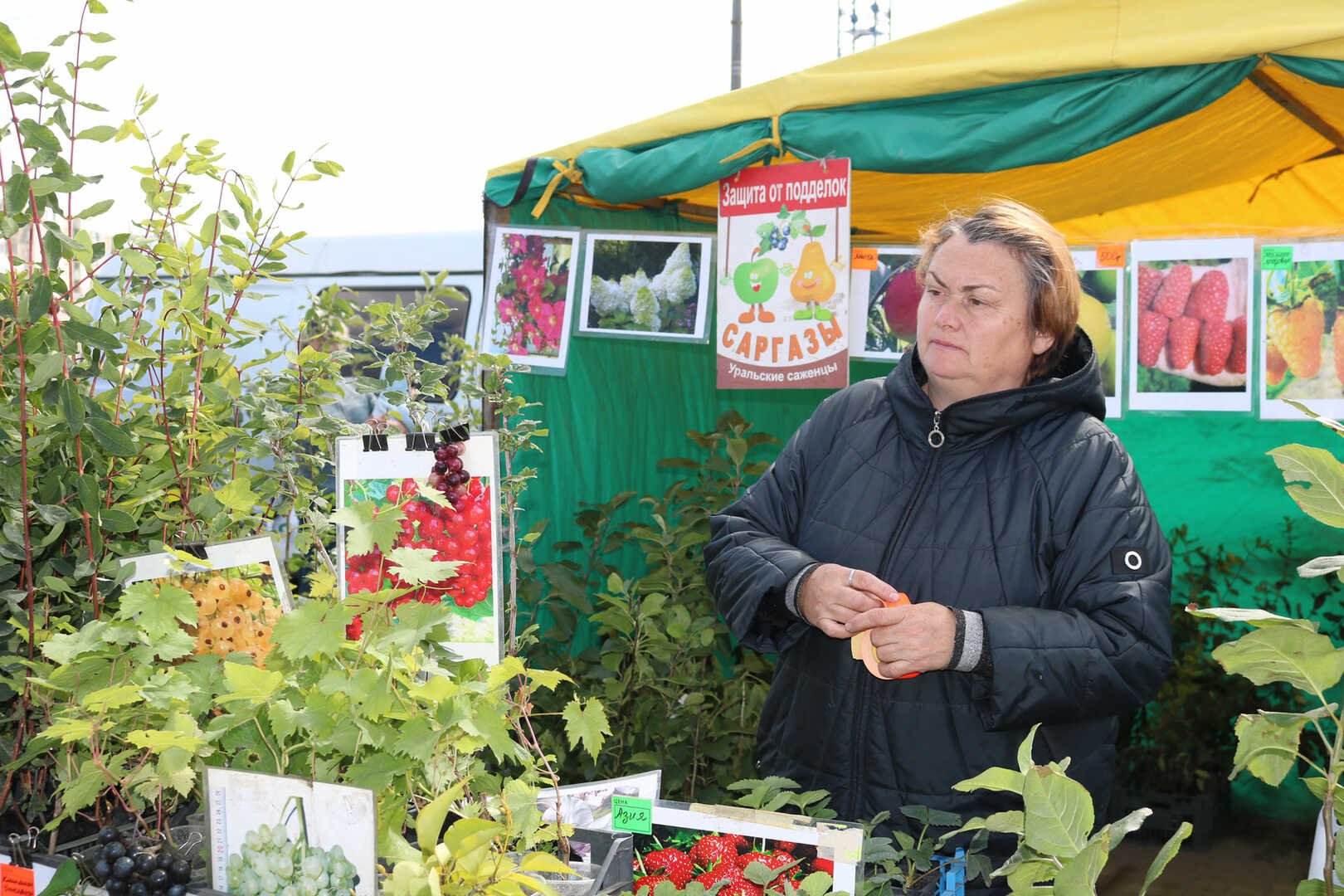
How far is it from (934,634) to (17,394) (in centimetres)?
122

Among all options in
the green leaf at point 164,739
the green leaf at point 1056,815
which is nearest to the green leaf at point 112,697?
the green leaf at point 164,739

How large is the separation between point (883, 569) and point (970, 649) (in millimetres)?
227

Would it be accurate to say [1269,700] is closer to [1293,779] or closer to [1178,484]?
[1293,779]

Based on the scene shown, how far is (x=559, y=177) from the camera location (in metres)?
2.92

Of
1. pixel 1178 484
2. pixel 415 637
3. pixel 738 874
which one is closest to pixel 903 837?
pixel 738 874

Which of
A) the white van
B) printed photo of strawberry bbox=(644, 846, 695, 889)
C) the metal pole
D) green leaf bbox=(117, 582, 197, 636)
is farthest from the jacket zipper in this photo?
the metal pole

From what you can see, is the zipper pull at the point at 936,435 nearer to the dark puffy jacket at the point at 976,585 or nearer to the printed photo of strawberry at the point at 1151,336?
the dark puffy jacket at the point at 976,585

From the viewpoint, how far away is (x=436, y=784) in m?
0.96

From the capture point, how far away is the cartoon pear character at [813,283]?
268 centimetres

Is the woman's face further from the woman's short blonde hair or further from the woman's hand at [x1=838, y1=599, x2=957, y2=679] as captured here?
the woman's hand at [x1=838, y1=599, x2=957, y2=679]

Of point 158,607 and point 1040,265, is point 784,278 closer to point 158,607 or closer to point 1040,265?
point 1040,265

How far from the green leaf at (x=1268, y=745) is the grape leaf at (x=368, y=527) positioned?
72cm

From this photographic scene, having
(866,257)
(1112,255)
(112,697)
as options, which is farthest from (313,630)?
(1112,255)

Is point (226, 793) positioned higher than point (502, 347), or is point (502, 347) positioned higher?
point (502, 347)
